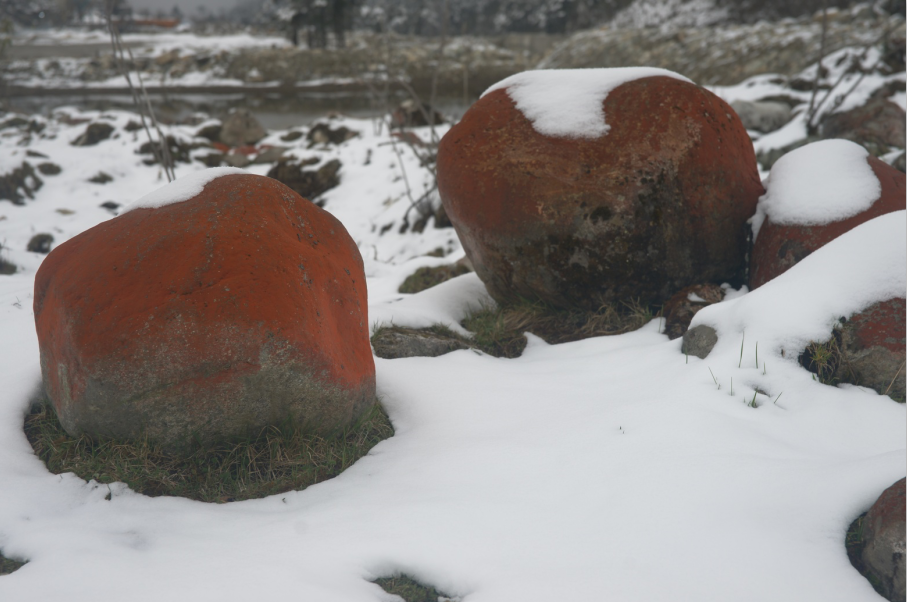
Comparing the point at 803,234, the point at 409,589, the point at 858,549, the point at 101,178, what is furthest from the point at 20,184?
the point at 858,549

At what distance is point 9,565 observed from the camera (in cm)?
167

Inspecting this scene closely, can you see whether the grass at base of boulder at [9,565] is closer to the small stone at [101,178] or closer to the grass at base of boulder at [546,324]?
the grass at base of boulder at [546,324]

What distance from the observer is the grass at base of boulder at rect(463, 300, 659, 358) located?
134 inches

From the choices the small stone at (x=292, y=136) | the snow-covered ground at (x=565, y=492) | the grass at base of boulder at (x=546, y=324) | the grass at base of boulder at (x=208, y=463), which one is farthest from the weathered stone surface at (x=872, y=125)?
the small stone at (x=292, y=136)

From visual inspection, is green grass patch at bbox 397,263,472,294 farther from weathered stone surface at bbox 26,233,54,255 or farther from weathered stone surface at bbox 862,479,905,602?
weathered stone surface at bbox 26,233,54,255

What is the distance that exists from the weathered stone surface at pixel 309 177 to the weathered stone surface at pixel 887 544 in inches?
339

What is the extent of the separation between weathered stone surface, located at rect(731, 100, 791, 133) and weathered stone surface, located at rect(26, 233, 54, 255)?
338 inches

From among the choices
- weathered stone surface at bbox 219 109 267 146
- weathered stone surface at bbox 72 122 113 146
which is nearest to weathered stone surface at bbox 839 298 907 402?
weathered stone surface at bbox 219 109 267 146

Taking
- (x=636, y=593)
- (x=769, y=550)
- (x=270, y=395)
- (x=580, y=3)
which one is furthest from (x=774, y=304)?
(x=580, y=3)

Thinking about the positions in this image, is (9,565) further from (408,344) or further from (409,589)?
(408,344)

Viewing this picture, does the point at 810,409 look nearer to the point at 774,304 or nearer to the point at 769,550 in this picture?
the point at 774,304

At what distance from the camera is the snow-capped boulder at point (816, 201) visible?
315 cm

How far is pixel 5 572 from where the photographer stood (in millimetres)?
1645

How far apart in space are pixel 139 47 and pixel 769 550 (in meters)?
40.2
